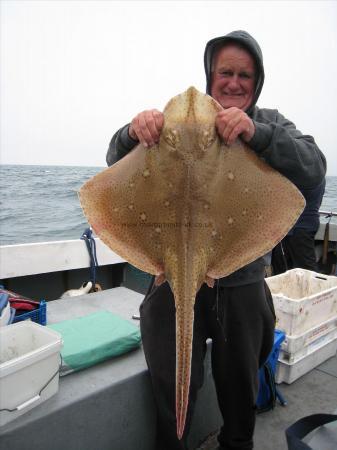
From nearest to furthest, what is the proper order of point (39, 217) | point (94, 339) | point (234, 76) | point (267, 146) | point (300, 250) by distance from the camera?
point (267, 146)
point (234, 76)
point (94, 339)
point (300, 250)
point (39, 217)

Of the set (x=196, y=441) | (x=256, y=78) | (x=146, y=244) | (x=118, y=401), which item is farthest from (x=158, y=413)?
(x=256, y=78)

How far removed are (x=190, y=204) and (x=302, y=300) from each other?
2538mm

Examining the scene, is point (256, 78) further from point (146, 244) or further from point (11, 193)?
point (11, 193)

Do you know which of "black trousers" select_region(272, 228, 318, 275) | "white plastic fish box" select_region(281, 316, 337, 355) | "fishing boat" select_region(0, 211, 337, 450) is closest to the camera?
"fishing boat" select_region(0, 211, 337, 450)

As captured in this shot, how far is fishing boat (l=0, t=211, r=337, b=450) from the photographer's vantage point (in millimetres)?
2064

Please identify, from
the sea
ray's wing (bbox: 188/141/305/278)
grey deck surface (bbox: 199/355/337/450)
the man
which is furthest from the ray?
the sea

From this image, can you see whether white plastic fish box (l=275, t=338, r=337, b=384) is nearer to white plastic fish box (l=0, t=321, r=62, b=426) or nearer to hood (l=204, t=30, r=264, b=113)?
white plastic fish box (l=0, t=321, r=62, b=426)

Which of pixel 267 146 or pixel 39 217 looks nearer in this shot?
pixel 267 146

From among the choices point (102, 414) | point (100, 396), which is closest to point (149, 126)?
point (100, 396)

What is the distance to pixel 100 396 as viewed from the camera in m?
2.25

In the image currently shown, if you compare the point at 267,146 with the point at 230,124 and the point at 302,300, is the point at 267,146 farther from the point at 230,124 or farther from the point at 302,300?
the point at 302,300

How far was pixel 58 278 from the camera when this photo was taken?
527 cm

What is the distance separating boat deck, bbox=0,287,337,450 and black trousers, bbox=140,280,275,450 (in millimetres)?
168

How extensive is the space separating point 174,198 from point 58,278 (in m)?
3.94
